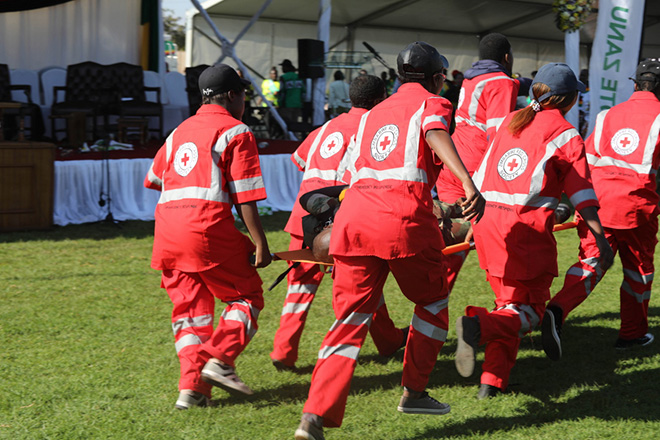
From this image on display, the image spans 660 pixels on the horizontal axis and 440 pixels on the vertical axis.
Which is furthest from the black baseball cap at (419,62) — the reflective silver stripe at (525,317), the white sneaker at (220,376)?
the white sneaker at (220,376)

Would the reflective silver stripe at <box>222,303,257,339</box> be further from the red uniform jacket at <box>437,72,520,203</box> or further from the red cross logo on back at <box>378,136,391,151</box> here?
the red uniform jacket at <box>437,72,520,203</box>

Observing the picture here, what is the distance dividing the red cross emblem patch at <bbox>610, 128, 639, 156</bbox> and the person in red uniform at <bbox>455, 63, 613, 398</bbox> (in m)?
0.87

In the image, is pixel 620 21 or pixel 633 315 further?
pixel 620 21

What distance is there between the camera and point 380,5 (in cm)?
2202

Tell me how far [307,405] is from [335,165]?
1591mm

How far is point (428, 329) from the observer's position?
3.39m

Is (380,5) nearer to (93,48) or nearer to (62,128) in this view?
(93,48)

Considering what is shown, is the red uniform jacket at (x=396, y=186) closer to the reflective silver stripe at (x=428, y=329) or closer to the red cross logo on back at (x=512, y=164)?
the reflective silver stripe at (x=428, y=329)

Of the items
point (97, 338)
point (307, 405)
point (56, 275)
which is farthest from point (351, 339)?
point (56, 275)

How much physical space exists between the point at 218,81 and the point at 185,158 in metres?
0.40

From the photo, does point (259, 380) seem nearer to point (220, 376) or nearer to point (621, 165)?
point (220, 376)

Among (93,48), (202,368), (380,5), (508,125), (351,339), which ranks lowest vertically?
(202,368)

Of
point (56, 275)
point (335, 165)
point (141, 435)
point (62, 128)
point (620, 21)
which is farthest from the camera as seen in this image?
Answer: point (62, 128)

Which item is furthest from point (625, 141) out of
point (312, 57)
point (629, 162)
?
point (312, 57)
